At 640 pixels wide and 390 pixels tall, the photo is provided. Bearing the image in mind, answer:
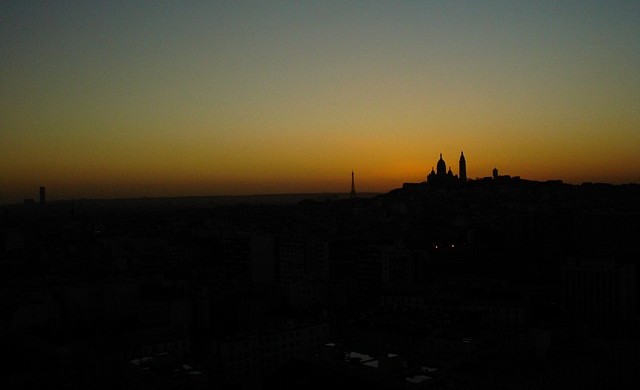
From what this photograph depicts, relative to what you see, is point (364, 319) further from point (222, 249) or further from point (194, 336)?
point (222, 249)

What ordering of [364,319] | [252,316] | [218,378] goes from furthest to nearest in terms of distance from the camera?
[252,316]
[364,319]
[218,378]

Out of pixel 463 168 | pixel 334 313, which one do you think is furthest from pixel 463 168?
pixel 334 313

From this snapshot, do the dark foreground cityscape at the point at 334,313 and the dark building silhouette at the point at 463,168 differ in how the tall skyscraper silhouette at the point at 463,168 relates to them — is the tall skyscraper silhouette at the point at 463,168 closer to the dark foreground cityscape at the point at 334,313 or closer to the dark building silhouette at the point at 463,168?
the dark building silhouette at the point at 463,168

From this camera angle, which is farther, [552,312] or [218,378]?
[552,312]

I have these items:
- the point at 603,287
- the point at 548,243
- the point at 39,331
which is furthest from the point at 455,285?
the point at 548,243

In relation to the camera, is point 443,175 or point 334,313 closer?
point 334,313

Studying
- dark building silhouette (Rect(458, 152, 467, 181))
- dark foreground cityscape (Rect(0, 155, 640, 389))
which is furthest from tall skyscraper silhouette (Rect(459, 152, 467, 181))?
dark foreground cityscape (Rect(0, 155, 640, 389))

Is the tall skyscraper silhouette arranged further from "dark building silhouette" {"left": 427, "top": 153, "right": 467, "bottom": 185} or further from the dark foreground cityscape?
the dark foreground cityscape

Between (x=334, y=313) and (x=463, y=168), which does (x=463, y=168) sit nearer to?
(x=463, y=168)
